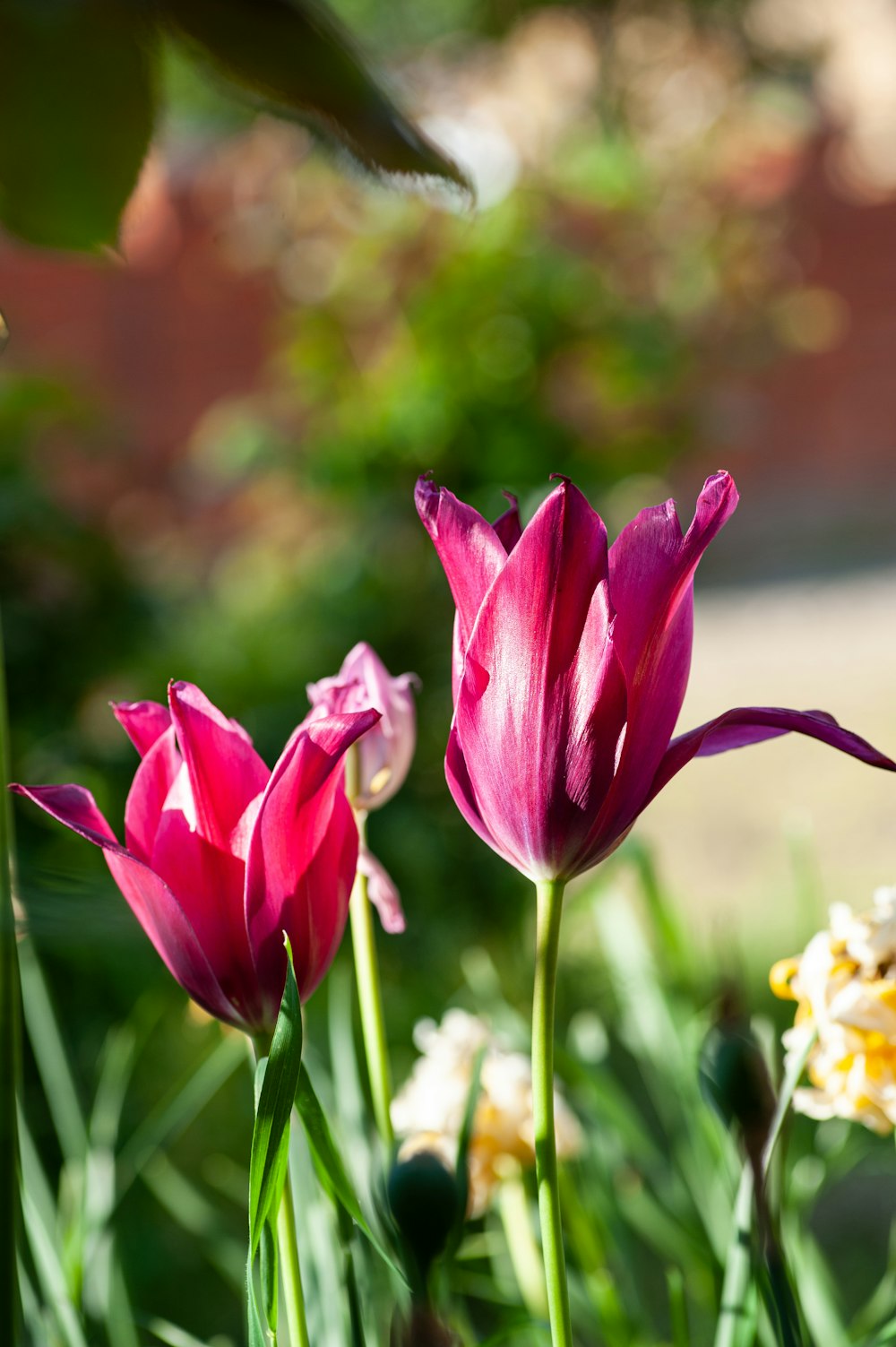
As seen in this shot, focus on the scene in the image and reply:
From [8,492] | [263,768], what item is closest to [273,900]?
[263,768]

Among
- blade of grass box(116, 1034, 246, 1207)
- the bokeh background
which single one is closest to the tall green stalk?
the bokeh background

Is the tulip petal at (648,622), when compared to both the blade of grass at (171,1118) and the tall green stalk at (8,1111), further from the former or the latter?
the blade of grass at (171,1118)

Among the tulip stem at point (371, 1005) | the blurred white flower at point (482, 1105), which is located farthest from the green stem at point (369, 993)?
the blurred white flower at point (482, 1105)

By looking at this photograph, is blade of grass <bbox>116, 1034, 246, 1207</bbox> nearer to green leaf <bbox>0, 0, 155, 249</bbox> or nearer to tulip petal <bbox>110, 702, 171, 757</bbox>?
tulip petal <bbox>110, 702, 171, 757</bbox>

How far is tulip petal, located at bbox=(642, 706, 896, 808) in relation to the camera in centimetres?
21

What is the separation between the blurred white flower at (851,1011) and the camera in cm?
29

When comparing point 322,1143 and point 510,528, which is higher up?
point 510,528

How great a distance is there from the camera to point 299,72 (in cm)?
16

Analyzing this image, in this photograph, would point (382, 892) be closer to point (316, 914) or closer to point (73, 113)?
point (316, 914)

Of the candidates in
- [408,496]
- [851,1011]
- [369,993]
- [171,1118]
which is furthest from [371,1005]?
[408,496]

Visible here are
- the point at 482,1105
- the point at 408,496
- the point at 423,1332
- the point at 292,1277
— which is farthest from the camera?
the point at 408,496

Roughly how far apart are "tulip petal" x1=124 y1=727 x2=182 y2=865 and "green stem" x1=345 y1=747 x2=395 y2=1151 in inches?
1.4

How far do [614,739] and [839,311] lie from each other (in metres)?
5.33

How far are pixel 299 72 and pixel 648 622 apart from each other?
0.32ft
